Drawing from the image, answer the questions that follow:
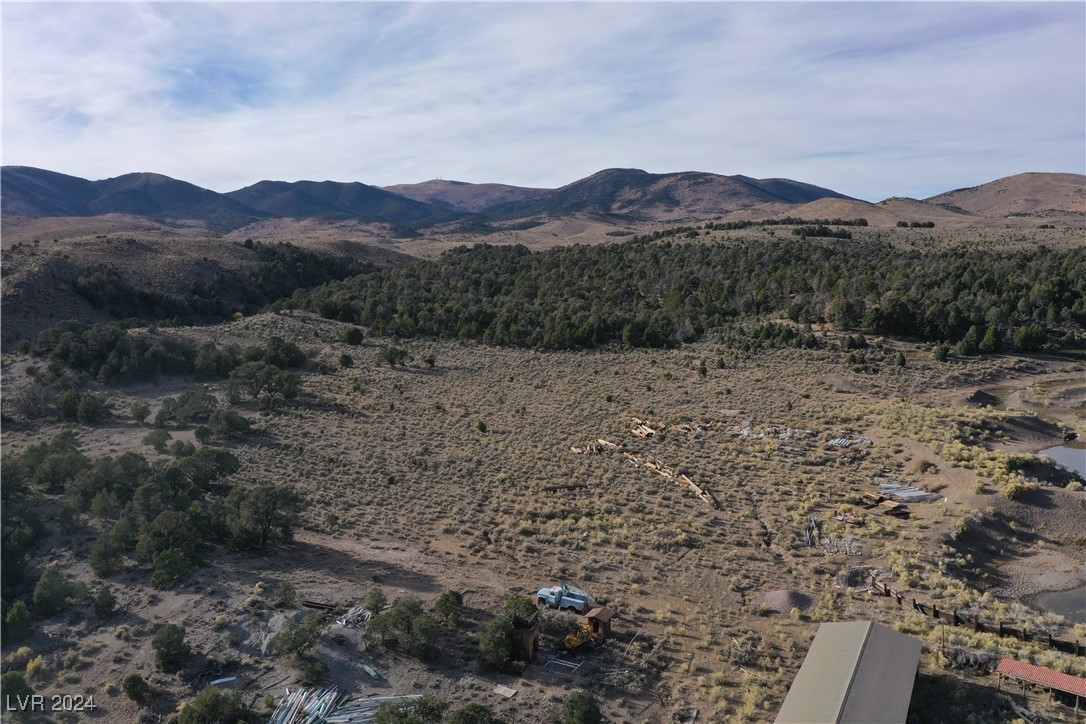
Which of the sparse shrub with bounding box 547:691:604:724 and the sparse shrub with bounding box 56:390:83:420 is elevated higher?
the sparse shrub with bounding box 56:390:83:420

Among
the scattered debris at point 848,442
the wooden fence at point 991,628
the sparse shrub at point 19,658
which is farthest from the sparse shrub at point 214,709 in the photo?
the scattered debris at point 848,442

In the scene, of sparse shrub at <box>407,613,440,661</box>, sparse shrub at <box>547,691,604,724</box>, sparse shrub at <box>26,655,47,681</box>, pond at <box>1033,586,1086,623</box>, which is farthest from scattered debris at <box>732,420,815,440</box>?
sparse shrub at <box>26,655,47,681</box>

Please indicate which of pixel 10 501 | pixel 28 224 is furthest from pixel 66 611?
pixel 28 224

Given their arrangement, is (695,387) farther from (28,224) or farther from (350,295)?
(28,224)

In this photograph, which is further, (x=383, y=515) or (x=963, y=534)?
(x=383, y=515)

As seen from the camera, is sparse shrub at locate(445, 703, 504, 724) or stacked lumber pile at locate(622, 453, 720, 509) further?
stacked lumber pile at locate(622, 453, 720, 509)

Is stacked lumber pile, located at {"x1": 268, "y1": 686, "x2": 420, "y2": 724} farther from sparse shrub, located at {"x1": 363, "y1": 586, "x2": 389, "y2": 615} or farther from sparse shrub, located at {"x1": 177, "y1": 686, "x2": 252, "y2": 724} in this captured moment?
sparse shrub, located at {"x1": 363, "y1": 586, "x2": 389, "y2": 615}
